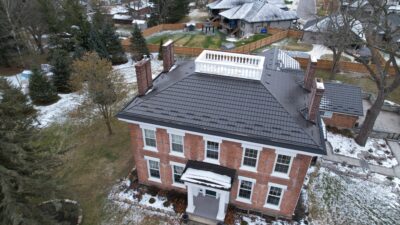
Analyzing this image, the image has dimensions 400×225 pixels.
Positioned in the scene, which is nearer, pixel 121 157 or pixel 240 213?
pixel 240 213

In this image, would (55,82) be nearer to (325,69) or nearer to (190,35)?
(190,35)

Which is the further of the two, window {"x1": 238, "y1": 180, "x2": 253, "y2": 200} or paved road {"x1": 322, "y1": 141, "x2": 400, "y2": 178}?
paved road {"x1": 322, "y1": 141, "x2": 400, "y2": 178}

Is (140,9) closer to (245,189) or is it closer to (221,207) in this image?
(245,189)

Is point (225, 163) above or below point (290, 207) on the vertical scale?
above

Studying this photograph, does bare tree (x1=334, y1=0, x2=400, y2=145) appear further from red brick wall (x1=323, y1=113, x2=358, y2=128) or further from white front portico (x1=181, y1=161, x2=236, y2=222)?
white front portico (x1=181, y1=161, x2=236, y2=222)

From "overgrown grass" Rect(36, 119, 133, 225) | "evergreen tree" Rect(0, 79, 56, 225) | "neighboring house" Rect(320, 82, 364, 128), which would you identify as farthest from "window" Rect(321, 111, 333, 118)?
"evergreen tree" Rect(0, 79, 56, 225)

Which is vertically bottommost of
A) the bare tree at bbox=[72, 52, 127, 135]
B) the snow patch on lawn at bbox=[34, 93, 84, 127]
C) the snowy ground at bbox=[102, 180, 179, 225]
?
the snowy ground at bbox=[102, 180, 179, 225]

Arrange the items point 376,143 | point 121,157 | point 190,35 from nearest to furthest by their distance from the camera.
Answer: point 121,157, point 376,143, point 190,35

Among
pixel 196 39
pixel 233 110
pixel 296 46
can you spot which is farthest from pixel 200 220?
pixel 196 39

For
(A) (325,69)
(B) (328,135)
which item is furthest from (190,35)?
(B) (328,135)
